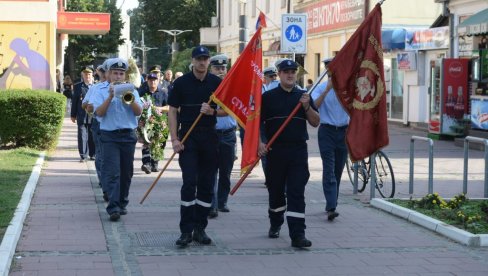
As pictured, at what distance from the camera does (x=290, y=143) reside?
8508 millimetres

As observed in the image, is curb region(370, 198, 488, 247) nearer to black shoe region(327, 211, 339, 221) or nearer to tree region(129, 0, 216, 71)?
black shoe region(327, 211, 339, 221)

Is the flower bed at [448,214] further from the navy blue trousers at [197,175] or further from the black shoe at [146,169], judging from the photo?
the black shoe at [146,169]

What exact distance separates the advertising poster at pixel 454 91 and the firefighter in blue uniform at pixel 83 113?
10227 millimetres

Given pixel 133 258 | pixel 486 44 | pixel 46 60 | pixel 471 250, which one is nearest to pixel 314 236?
pixel 471 250

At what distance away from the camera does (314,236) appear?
9117 millimetres

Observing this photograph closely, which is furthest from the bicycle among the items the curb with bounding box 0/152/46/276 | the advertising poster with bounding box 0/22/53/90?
the advertising poster with bounding box 0/22/53/90

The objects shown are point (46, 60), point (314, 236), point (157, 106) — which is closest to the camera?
point (314, 236)

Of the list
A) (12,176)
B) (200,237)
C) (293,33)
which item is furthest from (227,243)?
(293,33)

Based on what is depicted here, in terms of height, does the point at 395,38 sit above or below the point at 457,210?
above

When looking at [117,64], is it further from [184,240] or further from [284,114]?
[184,240]

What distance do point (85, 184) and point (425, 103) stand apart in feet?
55.6

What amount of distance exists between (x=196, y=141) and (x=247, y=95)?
0.79m

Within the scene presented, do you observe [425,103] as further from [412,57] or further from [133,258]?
[133,258]

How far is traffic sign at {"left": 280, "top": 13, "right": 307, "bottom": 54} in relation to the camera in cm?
1883
